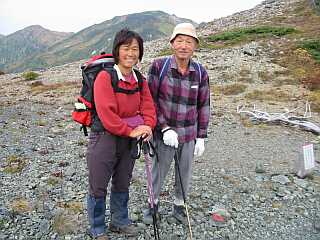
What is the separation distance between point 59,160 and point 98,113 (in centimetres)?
430

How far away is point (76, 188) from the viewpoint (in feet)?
19.9

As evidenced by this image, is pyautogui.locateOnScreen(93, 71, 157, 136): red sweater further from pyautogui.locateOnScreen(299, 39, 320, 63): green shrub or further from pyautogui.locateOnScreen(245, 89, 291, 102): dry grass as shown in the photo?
pyautogui.locateOnScreen(299, 39, 320, 63): green shrub

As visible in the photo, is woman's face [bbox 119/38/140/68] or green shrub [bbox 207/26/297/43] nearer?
woman's face [bbox 119/38/140/68]

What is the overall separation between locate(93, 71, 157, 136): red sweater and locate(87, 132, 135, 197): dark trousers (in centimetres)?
21

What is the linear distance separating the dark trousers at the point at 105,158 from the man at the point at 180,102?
545 mm

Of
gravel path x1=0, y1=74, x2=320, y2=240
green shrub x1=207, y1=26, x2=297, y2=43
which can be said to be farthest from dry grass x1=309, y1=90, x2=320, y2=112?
green shrub x1=207, y1=26, x2=297, y2=43

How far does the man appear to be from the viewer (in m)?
4.11

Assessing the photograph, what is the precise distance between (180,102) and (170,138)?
0.47 m

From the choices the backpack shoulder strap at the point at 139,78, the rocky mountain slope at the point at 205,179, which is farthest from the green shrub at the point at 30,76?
the backpack shoulder strap at the point at 139,78

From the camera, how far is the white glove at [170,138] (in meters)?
4.24

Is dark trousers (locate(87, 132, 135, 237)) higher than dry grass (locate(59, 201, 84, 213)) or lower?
higher

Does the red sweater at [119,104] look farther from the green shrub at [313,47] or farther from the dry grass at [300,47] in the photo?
the green shrub at [313,47]

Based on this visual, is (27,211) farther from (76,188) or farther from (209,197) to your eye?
(209,197)

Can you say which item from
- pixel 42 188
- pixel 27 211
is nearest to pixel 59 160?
pixel 42 188
